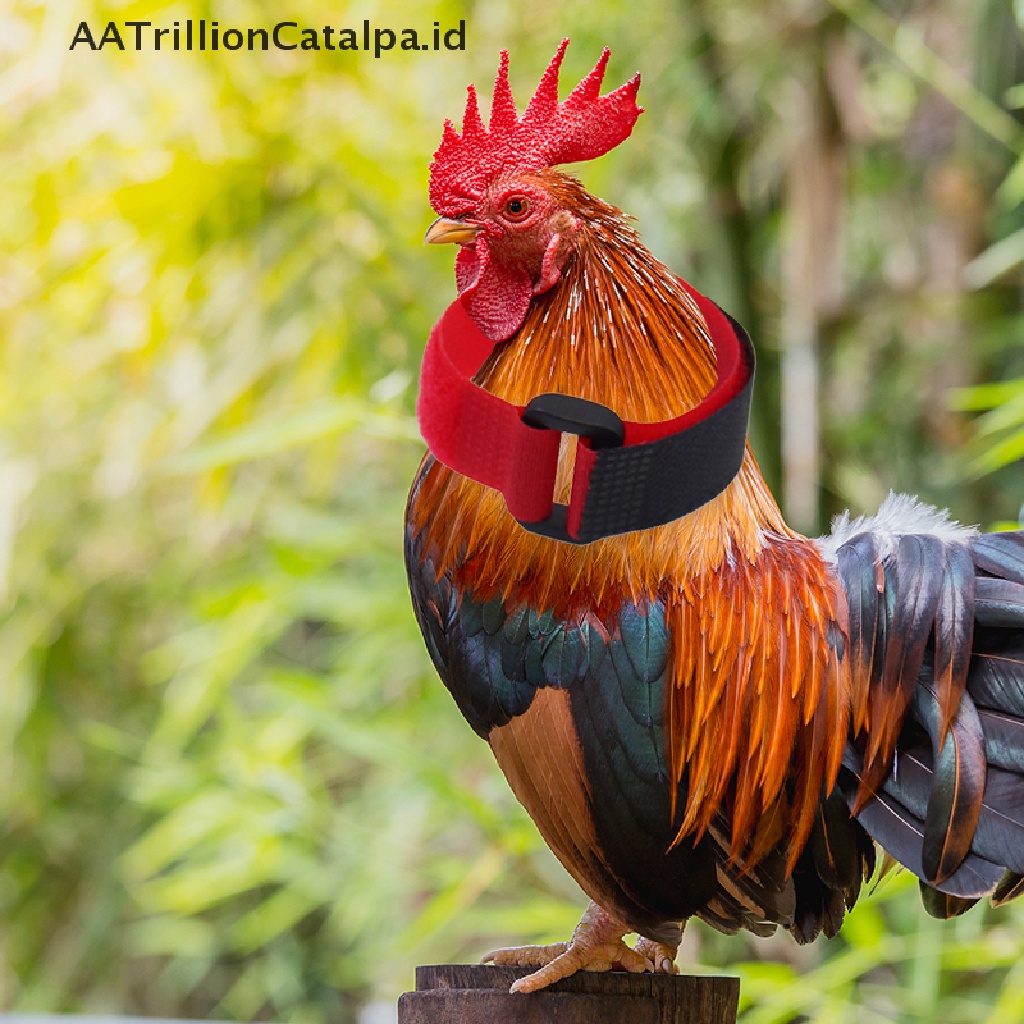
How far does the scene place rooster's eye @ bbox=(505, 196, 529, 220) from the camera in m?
1.05

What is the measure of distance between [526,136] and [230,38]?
1.71 metres

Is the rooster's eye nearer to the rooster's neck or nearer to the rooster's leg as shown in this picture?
the rooster's neck

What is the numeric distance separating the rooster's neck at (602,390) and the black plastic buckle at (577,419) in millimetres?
76

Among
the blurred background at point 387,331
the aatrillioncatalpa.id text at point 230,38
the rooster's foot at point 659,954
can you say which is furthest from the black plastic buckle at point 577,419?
the aatrillioncatalpa.id text at point 230,38

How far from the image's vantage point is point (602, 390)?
1039mm

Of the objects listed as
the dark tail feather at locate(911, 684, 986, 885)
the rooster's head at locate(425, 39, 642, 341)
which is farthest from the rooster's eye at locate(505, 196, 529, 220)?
the dark tail feather at locate(911, 684, 986, 885)

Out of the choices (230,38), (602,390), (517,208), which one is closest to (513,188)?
(517,208)

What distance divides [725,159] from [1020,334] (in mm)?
767

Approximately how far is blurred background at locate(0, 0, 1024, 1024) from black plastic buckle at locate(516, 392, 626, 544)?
995 mm

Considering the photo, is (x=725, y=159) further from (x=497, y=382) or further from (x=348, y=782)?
(x=348, y=782)

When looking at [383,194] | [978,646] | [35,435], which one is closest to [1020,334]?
[383,194]

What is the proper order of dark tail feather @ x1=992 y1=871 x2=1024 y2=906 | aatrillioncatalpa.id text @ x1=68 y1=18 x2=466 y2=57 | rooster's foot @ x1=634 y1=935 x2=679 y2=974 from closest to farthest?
dark tail feather @ x1=992 y1=871 x2=1024 y2=906 → rooster's foot @ x1=634 y1=935 x2=679 y2=974 → aatrillioncatalpa.id text @ x1=68 y1=18 x2=466 y2=57

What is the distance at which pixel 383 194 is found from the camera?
8.30ft

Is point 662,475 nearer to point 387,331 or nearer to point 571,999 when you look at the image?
point 571,999
